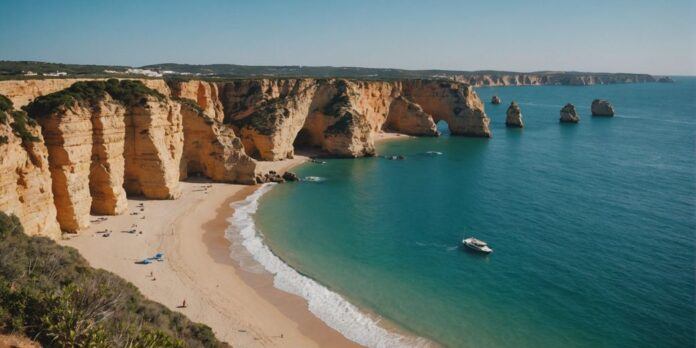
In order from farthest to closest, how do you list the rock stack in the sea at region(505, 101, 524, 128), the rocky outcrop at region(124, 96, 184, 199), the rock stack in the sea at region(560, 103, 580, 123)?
1. the rock stack in the sea at region(560, 103, 580, 123)
2. the rock stack in the sea at region(505, 101, 524, 128)
3. the rocky outcrop at region(124, 96, 184, 199)

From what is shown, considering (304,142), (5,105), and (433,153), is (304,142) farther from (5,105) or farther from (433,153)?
(5,105)

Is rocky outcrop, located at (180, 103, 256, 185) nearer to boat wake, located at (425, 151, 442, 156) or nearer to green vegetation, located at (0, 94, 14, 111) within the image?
green vegetation, located at (0, 94, 14, 111)

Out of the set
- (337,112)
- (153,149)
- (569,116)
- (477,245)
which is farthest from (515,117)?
(153,149)

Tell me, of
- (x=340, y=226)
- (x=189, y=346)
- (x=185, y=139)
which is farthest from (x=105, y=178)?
(x=189, y=346)

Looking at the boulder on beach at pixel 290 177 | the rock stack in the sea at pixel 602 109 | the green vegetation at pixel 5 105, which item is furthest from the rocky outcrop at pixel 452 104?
the green vegetation at pixel 5 105

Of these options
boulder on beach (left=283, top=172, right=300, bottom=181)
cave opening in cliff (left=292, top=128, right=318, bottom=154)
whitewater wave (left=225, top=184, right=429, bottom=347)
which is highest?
cave opening in cliff (left=292, top=128, right=318, bottom=154)

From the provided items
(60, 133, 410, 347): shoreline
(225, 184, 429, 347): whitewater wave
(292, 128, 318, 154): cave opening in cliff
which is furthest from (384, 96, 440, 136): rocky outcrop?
(225, 184, 429, 347): whitewater wave
